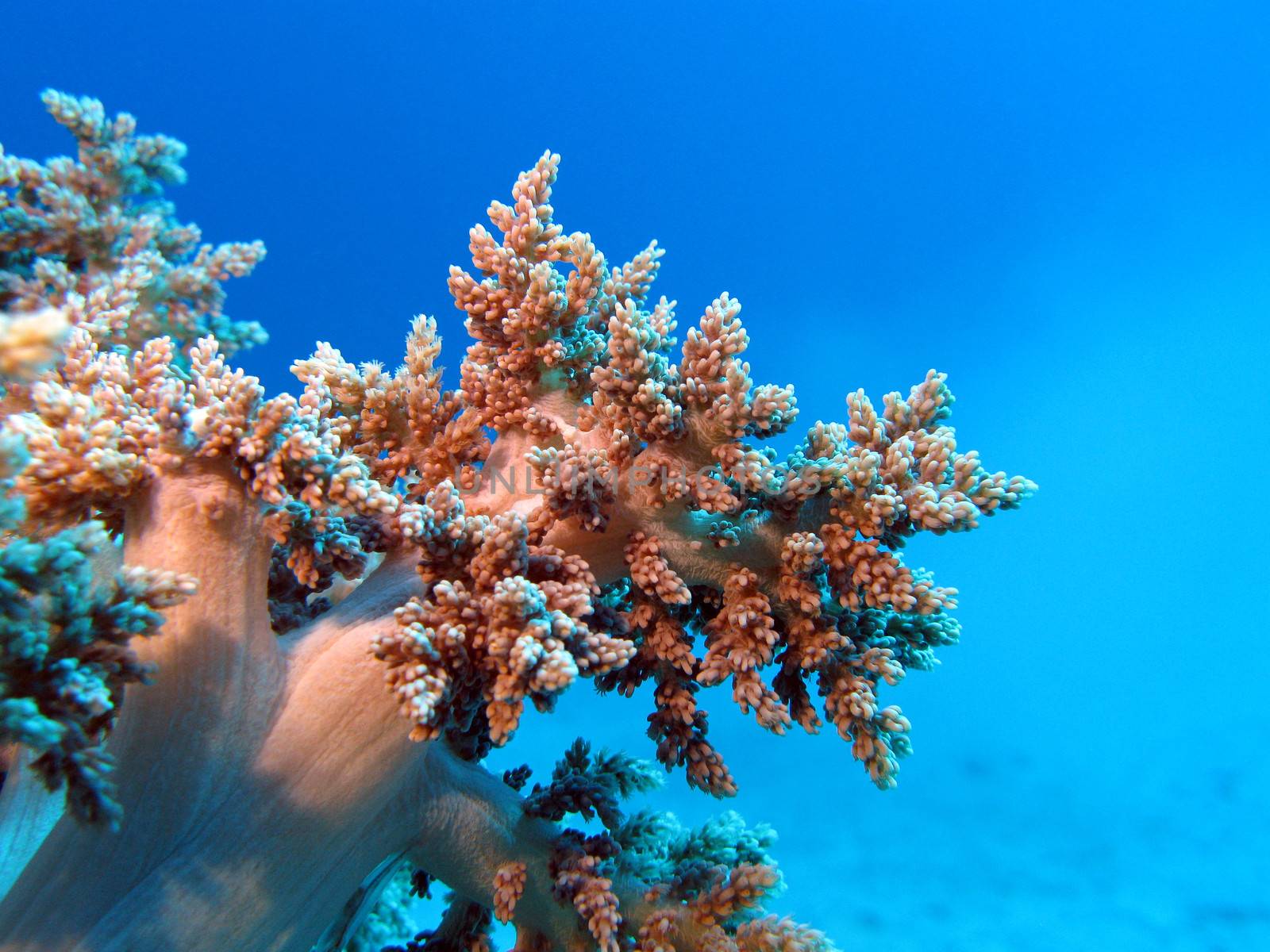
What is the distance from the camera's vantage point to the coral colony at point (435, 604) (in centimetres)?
238

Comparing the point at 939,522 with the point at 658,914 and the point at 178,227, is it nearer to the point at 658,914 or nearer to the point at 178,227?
the point at 658,914

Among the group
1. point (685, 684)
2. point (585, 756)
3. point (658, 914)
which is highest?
point (685, 684)

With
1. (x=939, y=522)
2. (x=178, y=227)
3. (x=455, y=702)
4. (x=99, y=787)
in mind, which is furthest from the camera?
(x=178, y=227)

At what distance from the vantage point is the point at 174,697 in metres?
2.54

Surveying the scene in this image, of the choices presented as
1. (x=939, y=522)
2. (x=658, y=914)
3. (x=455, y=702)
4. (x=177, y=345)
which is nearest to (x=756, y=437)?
(x=939, y=522)

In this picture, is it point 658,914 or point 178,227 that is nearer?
point 658,914

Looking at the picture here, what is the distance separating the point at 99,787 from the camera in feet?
6.87

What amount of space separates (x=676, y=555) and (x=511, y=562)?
1.00 m

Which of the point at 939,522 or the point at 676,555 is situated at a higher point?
the point at 939,522

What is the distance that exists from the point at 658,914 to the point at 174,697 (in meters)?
2.28

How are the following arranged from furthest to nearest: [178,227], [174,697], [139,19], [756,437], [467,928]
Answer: [139,19], [178,227], [467,928], [756,437], [174,697]

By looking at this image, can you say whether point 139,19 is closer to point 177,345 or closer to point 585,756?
point 177,345

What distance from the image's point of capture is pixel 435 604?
9.70 feet

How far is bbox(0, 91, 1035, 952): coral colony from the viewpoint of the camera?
238 centimetres
